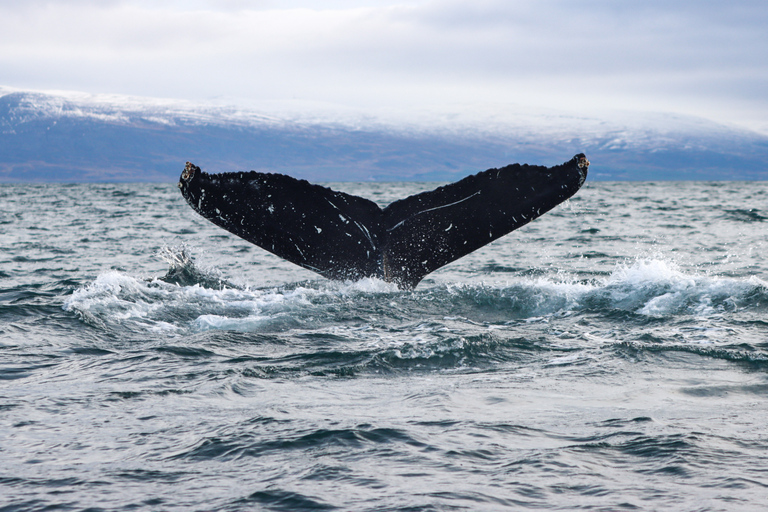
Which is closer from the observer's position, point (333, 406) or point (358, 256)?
point (333, 406)

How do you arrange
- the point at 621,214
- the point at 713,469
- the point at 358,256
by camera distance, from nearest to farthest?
the point at 713,469, the point at 358,256, the point at 621,214

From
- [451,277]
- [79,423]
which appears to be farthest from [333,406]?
[451,277]

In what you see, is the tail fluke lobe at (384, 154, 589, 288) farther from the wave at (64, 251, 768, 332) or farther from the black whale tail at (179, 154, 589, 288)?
the wave at (64, 251, 768, 332)

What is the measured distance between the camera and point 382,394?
206 inches

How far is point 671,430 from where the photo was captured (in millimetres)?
4320

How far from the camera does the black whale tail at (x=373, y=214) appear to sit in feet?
22.4

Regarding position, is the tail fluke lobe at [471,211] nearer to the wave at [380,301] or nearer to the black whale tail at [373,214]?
the black whale tail at [373,214]

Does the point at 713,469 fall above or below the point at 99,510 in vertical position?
above

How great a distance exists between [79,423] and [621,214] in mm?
27914

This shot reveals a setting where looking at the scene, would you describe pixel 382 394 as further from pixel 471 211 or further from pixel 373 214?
pixel 373 214

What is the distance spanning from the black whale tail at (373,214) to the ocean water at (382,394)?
27.3 inches

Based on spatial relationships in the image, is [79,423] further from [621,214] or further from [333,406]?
[621,214]

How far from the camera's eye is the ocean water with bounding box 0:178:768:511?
3.59 metres

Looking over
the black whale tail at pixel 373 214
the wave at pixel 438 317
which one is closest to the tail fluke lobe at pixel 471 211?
the black whale tail at pixel 373 214
